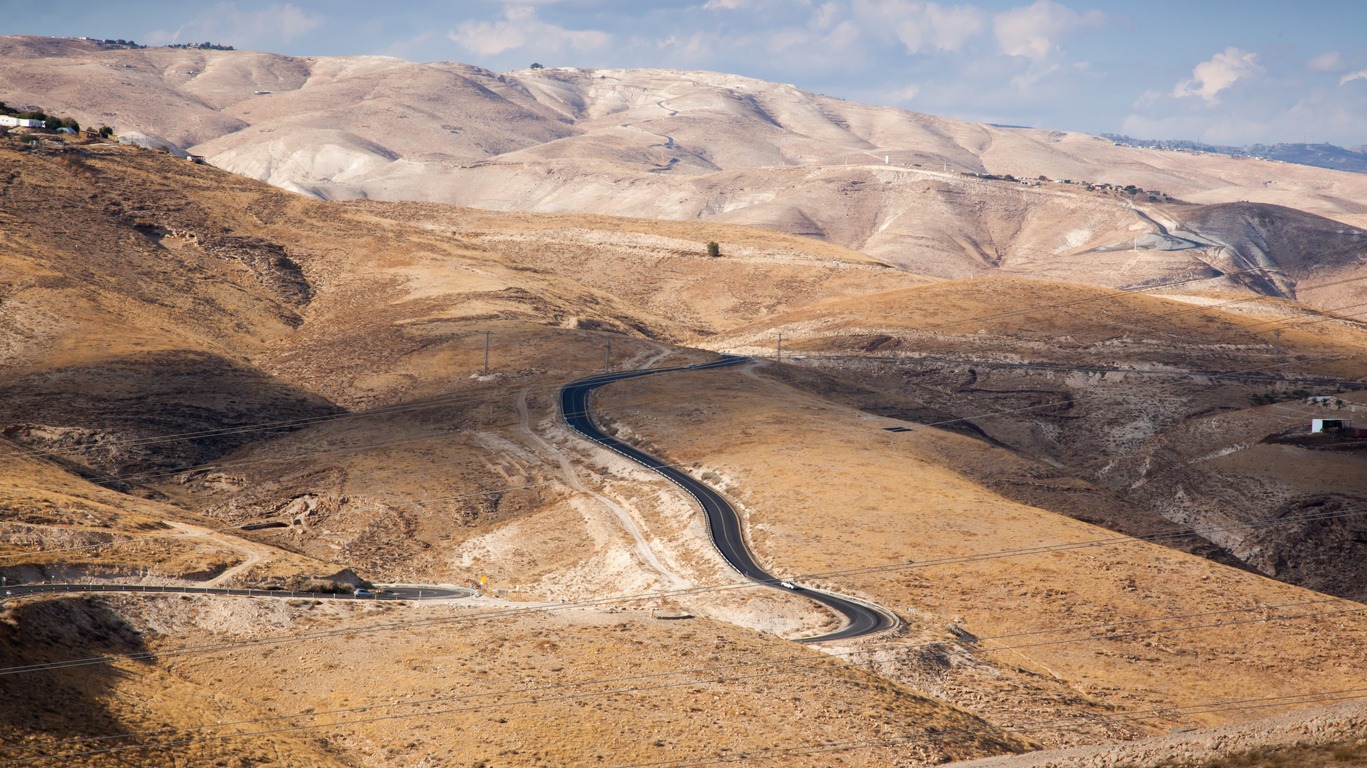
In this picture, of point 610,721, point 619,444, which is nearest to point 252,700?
point 610,721

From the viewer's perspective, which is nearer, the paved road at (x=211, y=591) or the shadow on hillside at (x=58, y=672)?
the shadow on hillside at (x=58, y=672)

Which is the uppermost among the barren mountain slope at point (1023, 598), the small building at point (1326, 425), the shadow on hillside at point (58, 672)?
the small building at point (1326, 425)

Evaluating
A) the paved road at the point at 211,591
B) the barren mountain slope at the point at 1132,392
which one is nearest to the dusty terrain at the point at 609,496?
the barren mountain slope at the point at 1132,392

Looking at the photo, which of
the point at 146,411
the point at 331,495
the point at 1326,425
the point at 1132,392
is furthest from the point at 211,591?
the point at 1132,392

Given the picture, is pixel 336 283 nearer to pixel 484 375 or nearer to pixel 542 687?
pixel 484 375

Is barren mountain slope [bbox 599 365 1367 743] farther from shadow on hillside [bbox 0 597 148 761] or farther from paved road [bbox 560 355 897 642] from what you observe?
shadow on hillside [bbox 0 597 148 761]

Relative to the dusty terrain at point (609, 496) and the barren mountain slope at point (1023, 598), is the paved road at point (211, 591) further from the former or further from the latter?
the barren mountain slope at point (1023, 598)
